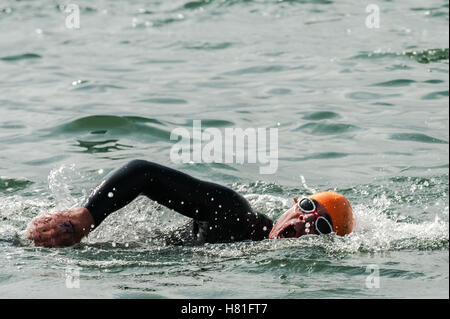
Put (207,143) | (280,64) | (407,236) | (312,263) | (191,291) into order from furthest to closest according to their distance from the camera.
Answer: (280,64) < (207,143) < (407,236) < (312,263) < (191,291)

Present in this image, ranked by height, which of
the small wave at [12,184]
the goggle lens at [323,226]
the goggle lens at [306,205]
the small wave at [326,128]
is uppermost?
the goggle lens at [306,205]

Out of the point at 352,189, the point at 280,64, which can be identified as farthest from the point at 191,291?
the point at 280,64

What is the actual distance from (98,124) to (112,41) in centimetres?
703

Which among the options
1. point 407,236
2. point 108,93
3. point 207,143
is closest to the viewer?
point 407,236

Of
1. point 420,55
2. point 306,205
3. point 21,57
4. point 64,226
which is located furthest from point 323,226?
point 21,57

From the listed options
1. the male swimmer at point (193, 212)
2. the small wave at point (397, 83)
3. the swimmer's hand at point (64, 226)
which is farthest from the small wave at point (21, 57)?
the swimmer's hand at point (64, 226)

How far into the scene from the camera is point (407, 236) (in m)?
7.18

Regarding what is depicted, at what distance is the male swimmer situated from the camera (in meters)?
6.11

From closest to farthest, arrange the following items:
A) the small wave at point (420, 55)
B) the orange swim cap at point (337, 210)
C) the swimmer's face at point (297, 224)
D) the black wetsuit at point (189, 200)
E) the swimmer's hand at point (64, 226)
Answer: the swimmer's hand at point (64, 226) < the black wetsuit at point (189, 200) < the swimmer's face at point (297, 224) < the orange swim cap at point (337, 210) < the small wave at point (420, 55)

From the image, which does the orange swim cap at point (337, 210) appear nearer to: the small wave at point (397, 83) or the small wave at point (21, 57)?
the small wave at point (397, 83)

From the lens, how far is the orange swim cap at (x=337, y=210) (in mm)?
6816

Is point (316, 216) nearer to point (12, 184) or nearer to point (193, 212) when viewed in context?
point (193, 212)
